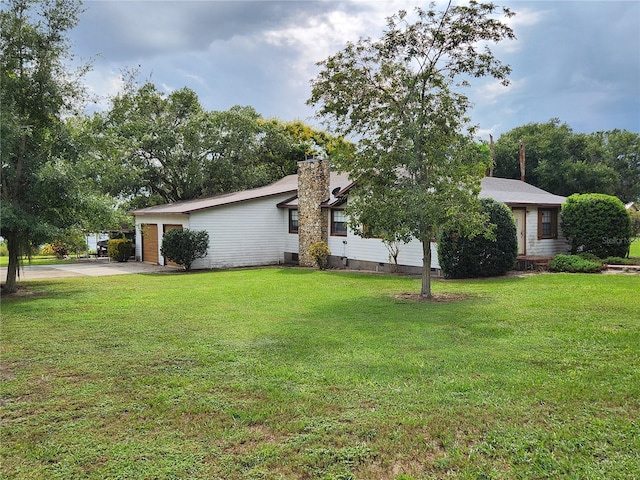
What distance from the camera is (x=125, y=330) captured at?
7.49 meters

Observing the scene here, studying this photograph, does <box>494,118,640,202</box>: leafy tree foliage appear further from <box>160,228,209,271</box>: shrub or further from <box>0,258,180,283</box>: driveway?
<box>0,258,180,283</box>: driveway

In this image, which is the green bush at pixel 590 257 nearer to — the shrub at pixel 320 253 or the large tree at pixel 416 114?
the large tree at pixel 416 114

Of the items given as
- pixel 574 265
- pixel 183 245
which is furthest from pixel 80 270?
pixel 574 265

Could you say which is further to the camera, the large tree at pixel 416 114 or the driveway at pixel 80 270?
the driveway at pixel 80 270

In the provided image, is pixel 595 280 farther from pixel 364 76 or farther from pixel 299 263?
pixel 299 263

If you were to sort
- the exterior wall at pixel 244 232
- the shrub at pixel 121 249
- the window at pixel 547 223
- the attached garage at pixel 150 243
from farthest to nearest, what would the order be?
the shrub at pixel 121 249 < the attached garage at pixel 150 243 < the exterior wall at pixel 244 232 < the window at pixel 547 223

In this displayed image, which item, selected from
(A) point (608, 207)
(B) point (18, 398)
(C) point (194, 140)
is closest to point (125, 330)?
(B) point (18, 398)

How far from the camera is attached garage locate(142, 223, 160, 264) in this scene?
22.0 metres

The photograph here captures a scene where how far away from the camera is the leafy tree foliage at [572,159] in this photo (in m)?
35.8

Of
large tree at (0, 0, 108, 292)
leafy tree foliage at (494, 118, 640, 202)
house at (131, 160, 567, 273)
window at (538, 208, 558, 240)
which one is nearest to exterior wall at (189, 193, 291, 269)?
house at (131, 160, 567, 273)

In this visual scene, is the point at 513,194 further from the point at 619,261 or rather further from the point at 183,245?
the point at 183,245

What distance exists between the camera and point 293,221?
21.3m

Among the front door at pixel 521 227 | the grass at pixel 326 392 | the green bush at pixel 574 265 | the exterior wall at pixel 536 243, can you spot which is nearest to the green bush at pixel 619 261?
the green bush at pixel 574 265

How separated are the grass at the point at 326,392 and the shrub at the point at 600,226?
810 centimetres
